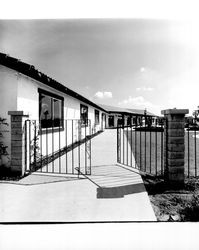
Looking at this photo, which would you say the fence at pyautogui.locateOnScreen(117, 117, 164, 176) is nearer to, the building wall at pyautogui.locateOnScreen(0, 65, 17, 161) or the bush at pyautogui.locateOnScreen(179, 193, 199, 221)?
the bush at pyautogui.locateOnScreen(179, 193, 199, 221)

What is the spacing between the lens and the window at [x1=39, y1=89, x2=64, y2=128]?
6539mm

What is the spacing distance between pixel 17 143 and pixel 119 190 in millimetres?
2691

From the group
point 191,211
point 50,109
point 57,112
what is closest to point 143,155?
point 57,112

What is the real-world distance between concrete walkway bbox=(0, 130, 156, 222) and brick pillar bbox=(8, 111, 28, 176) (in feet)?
1.37

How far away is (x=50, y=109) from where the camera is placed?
7.16 m

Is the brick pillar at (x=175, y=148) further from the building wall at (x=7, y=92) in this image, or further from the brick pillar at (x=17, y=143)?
the building wall at (x=7, y=92)

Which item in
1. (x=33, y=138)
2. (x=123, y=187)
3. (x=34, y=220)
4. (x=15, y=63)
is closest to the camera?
(x=34, y=220)

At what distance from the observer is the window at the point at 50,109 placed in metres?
6.54
